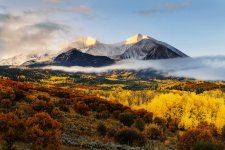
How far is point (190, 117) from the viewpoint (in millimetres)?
103500

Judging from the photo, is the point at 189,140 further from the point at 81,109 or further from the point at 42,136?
the point at 81,109

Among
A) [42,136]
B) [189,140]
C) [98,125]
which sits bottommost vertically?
[189,140]

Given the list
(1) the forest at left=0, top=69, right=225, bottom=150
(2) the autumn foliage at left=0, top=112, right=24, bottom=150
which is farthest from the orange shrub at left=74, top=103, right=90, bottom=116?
(2) the autumn foliage at left=0, top=112, right=24, bottom=150

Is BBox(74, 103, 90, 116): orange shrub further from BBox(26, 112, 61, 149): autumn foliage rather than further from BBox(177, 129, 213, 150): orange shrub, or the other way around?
BBox(26, 112, 61, 149): autumn foliage

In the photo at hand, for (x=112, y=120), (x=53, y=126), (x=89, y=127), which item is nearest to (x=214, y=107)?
(x=112, y=120)

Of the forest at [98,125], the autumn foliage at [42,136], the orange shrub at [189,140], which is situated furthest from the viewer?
the orange shrub at [189,140]

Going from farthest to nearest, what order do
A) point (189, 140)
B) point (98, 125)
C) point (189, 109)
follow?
point (189, 109) → point (98, 125) → point (189, 140)

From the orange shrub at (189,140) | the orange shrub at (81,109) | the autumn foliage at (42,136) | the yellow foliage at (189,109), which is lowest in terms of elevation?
the yellow foliage at (189,109)

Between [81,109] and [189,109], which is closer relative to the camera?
[81,109]

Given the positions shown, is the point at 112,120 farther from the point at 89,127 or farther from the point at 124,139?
the point at 124,139

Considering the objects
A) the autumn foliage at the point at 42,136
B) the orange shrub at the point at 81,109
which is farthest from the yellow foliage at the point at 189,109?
the autumn foliage at the point at 42,136

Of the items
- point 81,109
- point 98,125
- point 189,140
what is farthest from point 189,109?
point 189,140

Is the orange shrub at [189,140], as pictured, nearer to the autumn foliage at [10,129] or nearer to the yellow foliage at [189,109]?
the autumn foliage at [10,129]

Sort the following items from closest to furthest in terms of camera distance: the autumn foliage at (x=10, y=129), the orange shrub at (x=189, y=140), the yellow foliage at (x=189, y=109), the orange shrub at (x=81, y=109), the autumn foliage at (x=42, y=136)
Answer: the autumn foliage at (x=42, y=136) → the autumn foliage at (x=10, y=129) → the orange shrub at (x=189, y=140) → the orange shrub at (x=81, y=109) → the yellow foliage at (x=189, y=109)
